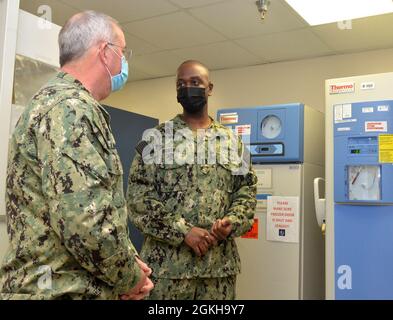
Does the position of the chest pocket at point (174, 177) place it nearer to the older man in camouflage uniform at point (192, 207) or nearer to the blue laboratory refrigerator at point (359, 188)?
the older man in camouflage uniform at point (192, 207)

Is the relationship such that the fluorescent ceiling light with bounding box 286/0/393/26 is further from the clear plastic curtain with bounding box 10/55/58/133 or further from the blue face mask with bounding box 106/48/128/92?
the blue face mask with bounding box 106/48/128/92

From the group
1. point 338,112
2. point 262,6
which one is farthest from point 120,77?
point 262,6

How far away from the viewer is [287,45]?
3906 mm

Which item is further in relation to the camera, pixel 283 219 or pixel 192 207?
pixel 283 219

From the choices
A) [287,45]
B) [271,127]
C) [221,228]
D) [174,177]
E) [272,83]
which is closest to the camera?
[221,228]

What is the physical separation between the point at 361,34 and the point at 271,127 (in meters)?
1.33

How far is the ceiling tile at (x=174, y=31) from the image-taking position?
347 cm

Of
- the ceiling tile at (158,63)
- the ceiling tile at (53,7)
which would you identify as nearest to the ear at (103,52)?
the ceiling tile at (53,7)

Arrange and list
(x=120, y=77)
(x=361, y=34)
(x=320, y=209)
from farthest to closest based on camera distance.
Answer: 1. (x=361, y=34)
2. (x=320, y=209)
3. (x=120, y=77)

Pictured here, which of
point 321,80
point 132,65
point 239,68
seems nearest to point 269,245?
point 321,80

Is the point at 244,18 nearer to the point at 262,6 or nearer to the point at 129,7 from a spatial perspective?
the point at 262,6

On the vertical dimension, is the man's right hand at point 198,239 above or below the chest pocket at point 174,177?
below

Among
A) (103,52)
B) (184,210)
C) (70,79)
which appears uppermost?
(103,52)

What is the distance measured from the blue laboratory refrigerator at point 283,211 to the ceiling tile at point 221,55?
1.24m
